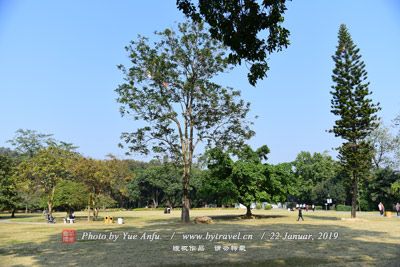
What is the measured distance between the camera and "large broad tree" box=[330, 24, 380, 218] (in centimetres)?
3456

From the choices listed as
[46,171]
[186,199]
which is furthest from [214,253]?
[46,171]

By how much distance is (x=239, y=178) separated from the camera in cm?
3500

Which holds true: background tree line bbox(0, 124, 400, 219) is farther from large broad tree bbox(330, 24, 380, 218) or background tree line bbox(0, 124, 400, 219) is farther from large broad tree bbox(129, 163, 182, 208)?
large broad tree bbox(129, 163, 182, 208)

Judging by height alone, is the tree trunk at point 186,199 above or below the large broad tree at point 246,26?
below

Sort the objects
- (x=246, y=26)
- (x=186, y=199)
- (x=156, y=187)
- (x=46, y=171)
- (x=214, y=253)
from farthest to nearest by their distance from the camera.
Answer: (x=156, y=187) → (x=46, y=171) → (x=186, y=199) → (x=214, y=253) → (x=246, y=26)

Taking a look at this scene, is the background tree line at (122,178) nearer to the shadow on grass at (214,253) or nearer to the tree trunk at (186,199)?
the tree trunk at (186,199)

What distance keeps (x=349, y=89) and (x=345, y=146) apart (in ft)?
16.8

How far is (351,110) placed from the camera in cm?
3466

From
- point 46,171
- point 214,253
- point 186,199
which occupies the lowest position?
point 214,253

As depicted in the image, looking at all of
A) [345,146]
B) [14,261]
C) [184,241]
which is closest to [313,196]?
[345,146]

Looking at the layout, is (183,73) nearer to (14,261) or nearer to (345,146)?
(345,146)

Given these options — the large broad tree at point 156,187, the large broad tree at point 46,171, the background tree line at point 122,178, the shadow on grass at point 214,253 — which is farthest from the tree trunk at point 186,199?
the large broad tree at point 156,187

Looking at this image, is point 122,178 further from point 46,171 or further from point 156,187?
point 156,187

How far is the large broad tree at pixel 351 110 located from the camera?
34.6m
